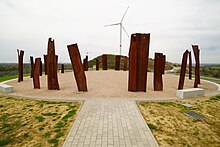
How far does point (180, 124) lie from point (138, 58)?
480 cm

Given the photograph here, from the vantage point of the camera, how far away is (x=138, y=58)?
8.62 m

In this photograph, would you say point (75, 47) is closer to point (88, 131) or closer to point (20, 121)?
point (20, 121)

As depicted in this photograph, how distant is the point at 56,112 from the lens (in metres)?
5.52

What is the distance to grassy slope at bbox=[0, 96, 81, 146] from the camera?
381 centimetres

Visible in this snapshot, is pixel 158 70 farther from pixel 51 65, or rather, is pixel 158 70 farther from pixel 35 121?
pixel 35 121

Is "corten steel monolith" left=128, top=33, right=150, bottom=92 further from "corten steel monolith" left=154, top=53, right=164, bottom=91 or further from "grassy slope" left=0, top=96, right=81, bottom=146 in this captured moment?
"grassy slope" left=0, top=96, right=81, bottom=146

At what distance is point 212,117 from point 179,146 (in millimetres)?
2716

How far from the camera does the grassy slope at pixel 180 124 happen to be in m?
3.82

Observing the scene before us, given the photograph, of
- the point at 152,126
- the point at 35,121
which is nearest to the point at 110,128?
→ the point at 152,126

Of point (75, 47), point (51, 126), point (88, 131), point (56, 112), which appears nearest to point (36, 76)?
point (75, 47)

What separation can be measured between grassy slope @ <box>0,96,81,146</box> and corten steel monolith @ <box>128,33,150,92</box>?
3.93m

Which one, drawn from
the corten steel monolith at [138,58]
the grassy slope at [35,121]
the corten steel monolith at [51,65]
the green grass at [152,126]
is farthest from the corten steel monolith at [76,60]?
the green grass at [152,126]

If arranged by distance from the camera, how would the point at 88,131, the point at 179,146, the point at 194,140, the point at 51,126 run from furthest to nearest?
the point at 51,126, the point at 88,131, the point at 194,140, the point at 179,146

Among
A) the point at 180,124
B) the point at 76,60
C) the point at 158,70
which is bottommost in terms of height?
the point at 180,124
